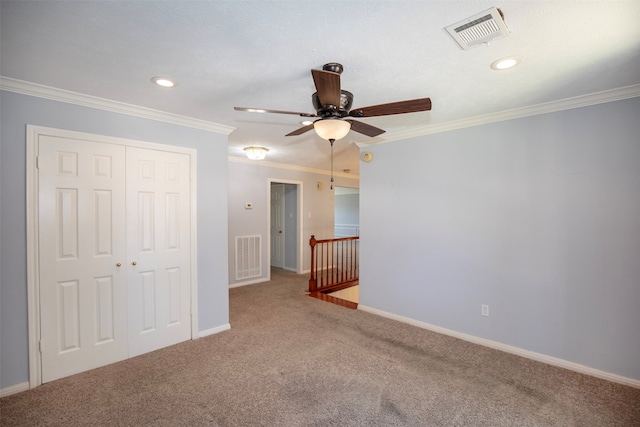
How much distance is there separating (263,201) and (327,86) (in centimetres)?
447

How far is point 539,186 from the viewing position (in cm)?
287

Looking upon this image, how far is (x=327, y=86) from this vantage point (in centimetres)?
169

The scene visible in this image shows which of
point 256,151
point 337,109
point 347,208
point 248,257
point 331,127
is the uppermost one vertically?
point 256,151

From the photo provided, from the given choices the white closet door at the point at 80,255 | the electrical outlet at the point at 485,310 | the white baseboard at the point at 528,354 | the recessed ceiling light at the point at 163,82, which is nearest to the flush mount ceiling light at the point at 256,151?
the white closet door at the point at 80,255

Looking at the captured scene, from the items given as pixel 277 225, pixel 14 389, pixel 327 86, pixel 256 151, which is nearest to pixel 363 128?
pixel 327 86

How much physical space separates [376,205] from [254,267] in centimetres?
293

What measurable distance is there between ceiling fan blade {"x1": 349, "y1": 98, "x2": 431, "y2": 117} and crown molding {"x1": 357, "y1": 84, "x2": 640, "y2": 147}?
154 cm

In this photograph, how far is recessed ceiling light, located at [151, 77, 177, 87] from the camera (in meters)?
2.22

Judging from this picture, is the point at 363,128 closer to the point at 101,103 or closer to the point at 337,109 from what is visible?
the point at 337,109

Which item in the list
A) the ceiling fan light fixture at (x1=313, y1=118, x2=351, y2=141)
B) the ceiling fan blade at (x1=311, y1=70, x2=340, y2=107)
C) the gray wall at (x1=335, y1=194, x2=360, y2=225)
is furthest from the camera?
the gray wall at (x1=335, y1=194, x2=360, y2=225)

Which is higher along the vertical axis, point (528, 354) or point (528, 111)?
point (528, 111)

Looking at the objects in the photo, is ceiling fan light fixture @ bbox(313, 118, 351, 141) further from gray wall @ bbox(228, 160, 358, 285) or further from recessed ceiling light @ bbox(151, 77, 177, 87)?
gray wall @ bbox(228, 160, 358, 285)

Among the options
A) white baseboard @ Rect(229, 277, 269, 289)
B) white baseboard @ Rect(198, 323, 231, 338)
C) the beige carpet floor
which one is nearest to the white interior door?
white baseboard @ Rect(229, 277, 269, 289)

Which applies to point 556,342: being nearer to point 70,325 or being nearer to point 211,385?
point 211,385
